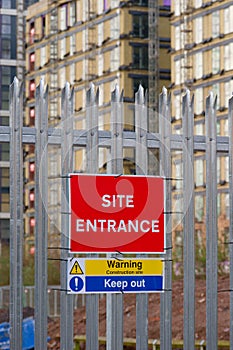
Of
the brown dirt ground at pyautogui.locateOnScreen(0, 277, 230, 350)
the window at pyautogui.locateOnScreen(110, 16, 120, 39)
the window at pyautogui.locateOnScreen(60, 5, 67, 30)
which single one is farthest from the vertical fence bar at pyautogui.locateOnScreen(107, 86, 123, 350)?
the window at pyautogui.locateOnScreen(60, 5, 67, 30)

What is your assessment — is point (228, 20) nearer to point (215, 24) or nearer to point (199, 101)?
point (215, 24)

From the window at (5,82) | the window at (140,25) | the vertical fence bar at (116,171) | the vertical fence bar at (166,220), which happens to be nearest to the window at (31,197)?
the window at (5,82)

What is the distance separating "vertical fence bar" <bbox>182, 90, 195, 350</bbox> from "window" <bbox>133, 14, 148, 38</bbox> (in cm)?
5312

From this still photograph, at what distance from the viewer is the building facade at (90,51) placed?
6150 cm

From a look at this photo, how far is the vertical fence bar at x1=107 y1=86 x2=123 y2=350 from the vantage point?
8.87 m

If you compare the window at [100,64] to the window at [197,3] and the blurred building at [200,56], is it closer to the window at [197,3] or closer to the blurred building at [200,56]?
the blurred building at [200,56]

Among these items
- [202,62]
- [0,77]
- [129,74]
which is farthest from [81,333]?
[0,77]

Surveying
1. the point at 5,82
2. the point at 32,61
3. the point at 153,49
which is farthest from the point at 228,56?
the point at 5,82

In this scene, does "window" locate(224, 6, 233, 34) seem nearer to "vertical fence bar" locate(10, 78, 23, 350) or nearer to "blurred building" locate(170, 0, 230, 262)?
"blurred building" locate(170, 0, 230, 262)

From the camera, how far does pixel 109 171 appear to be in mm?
8992

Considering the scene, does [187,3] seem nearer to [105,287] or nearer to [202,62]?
[202,62]

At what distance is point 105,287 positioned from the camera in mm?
8734

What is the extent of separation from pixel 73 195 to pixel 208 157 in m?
1.05

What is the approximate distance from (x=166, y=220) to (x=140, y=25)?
176 ft
